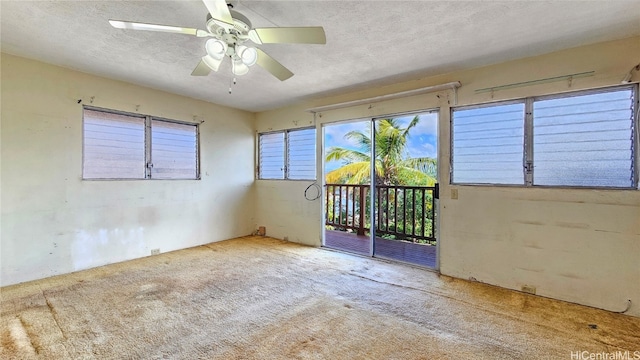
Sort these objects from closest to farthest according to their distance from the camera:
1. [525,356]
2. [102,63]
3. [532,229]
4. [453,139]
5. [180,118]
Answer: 1. [525,356]
2. [532,229]
3. [102,63]
4. [453,139]
5. [180,118]

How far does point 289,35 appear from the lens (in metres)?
1.82

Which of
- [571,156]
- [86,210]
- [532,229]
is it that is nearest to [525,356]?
[532,229]

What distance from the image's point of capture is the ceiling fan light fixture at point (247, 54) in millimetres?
2018

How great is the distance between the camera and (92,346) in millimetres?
1938

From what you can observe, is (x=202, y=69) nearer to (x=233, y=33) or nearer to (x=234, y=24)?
(x=233, y=33)

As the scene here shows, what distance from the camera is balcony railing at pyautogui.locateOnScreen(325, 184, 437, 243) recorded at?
185 inches

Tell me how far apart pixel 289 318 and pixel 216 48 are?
218 centimetres

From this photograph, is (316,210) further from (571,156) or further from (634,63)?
(634,63)

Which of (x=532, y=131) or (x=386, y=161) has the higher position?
(x=532, y=131)

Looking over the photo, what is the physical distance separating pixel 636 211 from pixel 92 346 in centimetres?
441

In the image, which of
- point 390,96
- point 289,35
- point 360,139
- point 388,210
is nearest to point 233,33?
point 289,35

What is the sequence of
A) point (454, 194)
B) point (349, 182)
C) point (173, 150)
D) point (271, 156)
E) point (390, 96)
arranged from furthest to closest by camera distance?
point (349, 182) < point (271, 156) < point (173, 150) < point (390, 96) < point (454, 194)

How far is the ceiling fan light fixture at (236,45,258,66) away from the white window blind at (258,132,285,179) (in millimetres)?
3104

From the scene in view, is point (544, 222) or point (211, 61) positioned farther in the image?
point (544, 222)
